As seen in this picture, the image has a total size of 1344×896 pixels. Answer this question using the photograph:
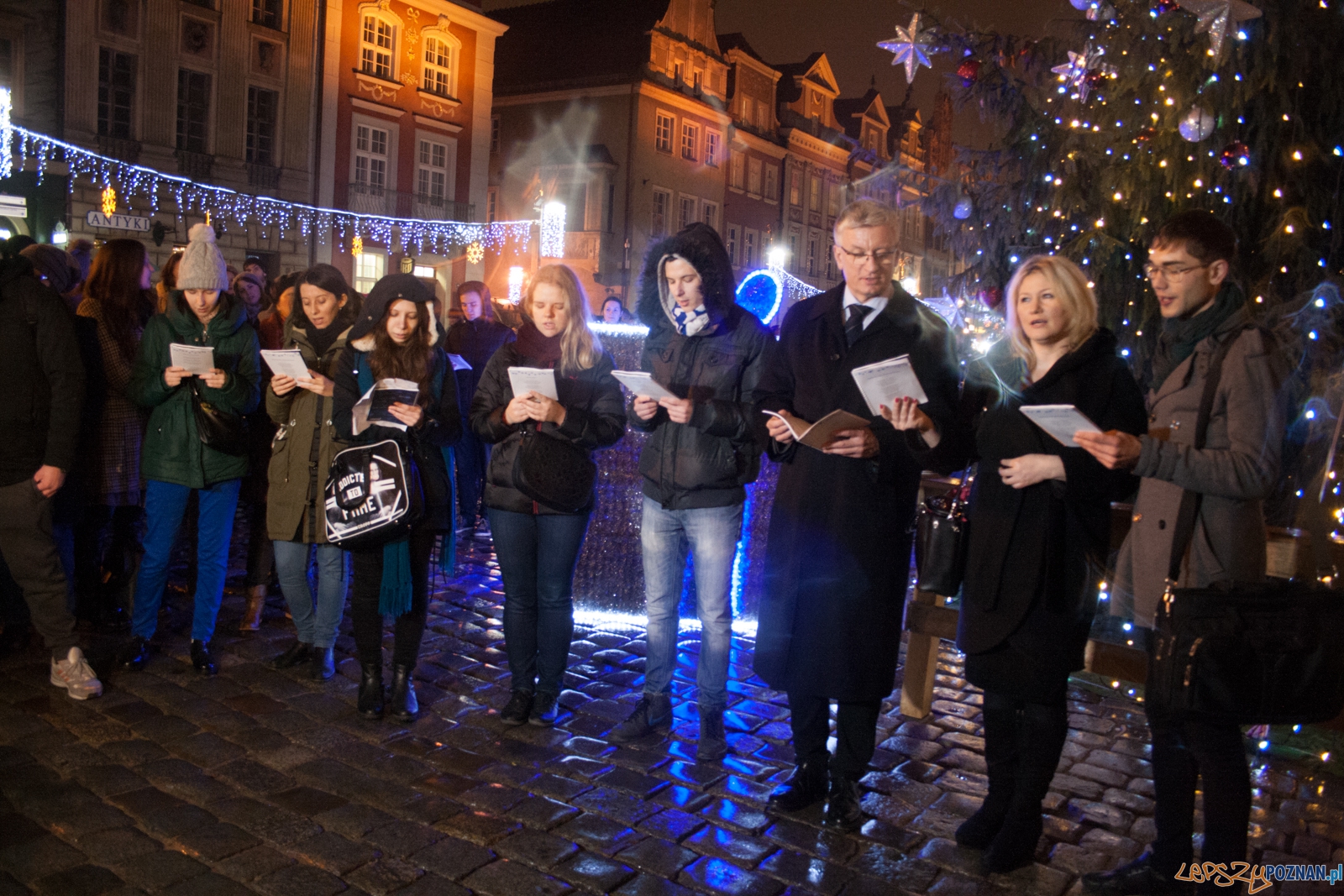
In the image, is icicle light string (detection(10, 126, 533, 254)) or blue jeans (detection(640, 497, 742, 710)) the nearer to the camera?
blue jeans (detection(640, 497, 742, 710))

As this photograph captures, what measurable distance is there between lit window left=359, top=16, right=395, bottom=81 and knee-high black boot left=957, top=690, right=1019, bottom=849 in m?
27.3

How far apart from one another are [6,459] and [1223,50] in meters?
6.54

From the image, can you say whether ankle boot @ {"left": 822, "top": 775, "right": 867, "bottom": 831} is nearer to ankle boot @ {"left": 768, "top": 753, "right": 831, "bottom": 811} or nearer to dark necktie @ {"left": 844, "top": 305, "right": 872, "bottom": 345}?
ankle boot @ {"left": 768, "top": 753, "right": 831, "bottom": 811}

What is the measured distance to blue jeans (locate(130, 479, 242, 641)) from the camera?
4984mm

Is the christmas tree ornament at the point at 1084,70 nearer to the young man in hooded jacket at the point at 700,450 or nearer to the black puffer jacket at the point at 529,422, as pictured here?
the young man in hooded jacket at the point at 700,450

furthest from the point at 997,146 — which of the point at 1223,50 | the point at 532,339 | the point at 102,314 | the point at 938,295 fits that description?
the point at 102,314

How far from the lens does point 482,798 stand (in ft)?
12.3

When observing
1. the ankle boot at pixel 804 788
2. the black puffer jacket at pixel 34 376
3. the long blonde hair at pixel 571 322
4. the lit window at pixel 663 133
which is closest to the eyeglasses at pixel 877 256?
the long blonde hair at pixel 571 322

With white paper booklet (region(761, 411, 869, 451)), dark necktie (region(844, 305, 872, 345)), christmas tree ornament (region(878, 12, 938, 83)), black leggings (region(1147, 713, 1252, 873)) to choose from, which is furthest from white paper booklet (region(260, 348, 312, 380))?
christmas tree ornament (region(878, 12, 938, 83))

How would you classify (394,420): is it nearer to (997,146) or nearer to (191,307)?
(191,307)

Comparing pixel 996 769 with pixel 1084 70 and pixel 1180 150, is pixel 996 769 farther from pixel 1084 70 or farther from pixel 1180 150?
pixel 1084 70

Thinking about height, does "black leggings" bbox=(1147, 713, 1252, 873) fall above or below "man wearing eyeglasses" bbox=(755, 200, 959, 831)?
below

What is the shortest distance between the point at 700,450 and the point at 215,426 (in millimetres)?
2608

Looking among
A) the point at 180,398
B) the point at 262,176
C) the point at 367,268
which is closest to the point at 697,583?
the point at 180,398
